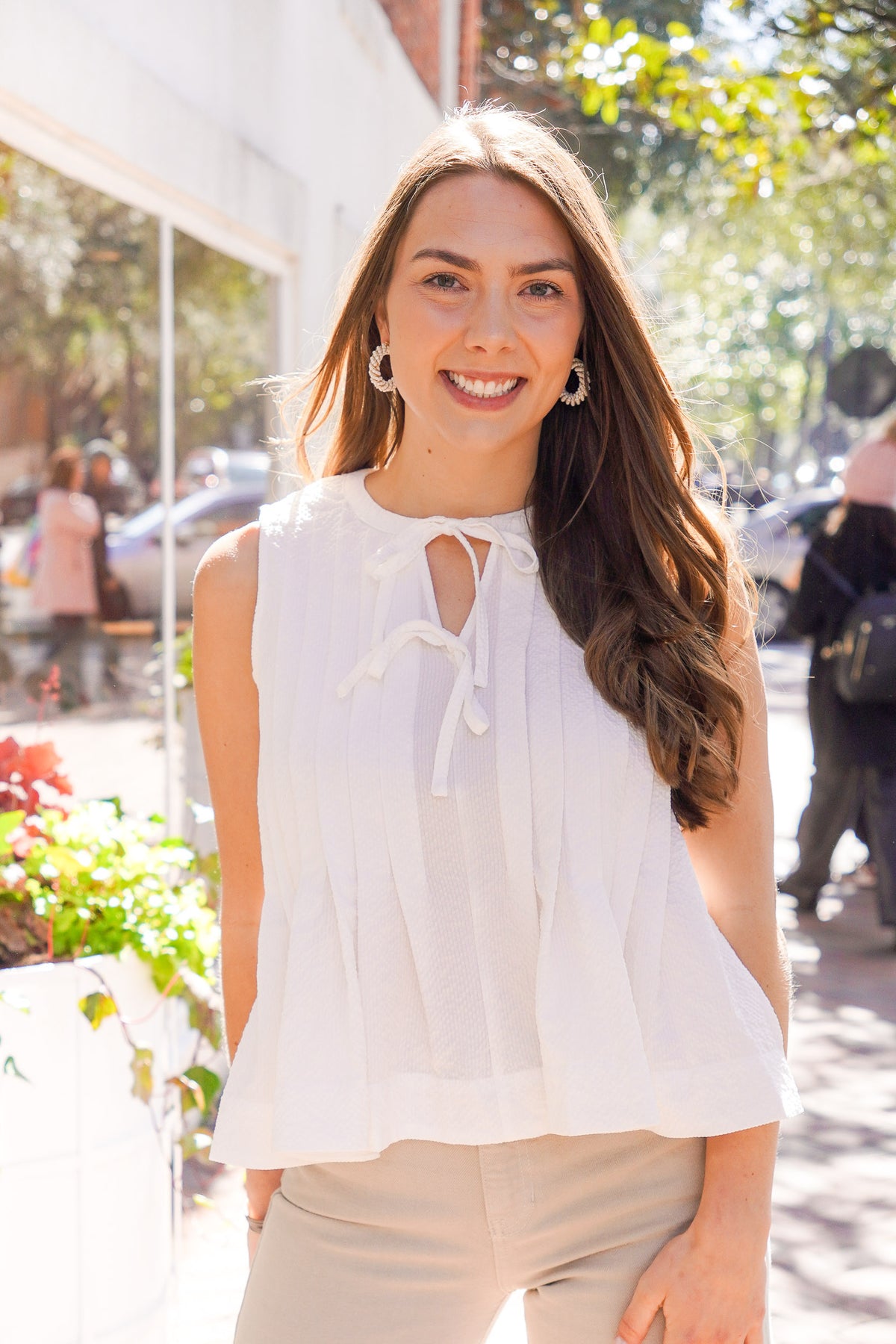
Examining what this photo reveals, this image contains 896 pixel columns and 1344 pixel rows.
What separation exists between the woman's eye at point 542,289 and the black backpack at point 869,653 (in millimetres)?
4720

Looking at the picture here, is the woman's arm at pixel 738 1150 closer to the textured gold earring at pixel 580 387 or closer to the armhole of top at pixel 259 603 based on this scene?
the textured gold earring at pixel 580 387

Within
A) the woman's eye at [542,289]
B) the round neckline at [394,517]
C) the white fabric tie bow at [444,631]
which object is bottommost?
the white fabric tie bow at [444,631]

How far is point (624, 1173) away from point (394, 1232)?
10.6 inches

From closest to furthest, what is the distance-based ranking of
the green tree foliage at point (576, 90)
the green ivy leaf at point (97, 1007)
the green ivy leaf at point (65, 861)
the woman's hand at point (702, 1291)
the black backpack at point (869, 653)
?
the woman's hand at point (702, 1291), the green ivy leaf at point (97, 1007), the green ivy leaf at point (65, 861), the black backpack at point (869, 653), the green tree foliage at point (576, 90)

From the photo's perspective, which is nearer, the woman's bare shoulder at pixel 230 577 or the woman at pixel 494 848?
the woman at pixel 494 848

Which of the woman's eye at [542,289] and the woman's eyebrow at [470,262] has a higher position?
the woman's eyebrow at [470,262]

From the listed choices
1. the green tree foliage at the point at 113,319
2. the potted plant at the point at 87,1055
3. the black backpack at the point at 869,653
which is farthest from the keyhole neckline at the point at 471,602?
the black backpack at the point at 869,653

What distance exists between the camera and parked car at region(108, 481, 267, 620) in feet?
17.6

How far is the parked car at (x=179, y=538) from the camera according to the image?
535 centimetres

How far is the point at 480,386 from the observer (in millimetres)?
1830

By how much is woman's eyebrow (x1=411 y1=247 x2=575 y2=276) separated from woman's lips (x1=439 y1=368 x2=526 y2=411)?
13cm

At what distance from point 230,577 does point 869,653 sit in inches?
193

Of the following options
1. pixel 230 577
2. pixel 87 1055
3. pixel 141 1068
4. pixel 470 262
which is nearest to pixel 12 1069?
pixel 87 1055

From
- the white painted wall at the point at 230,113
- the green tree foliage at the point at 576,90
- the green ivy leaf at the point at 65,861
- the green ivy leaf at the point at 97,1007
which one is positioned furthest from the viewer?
the green tree foliage at the point at 576,90
